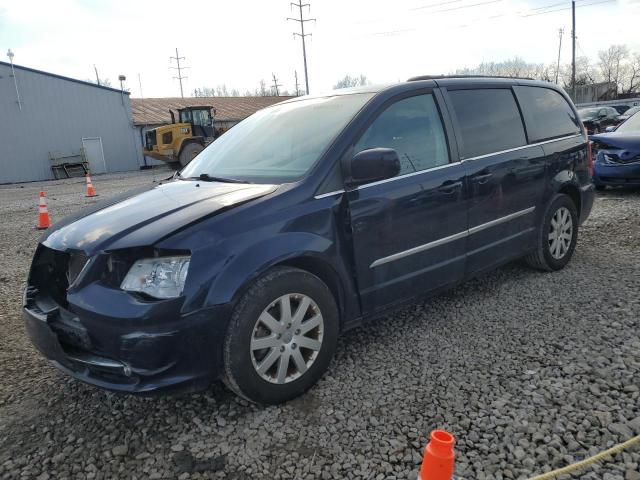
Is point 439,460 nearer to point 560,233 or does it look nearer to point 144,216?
point 144,216

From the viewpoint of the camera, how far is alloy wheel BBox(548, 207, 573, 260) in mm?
4422

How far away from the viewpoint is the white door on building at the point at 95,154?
26.2 m

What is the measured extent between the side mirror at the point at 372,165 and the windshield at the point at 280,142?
25cm

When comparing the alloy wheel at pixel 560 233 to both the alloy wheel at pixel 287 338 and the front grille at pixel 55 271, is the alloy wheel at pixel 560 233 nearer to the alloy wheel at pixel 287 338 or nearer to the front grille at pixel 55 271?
the alloy wheel at pixel 287 338

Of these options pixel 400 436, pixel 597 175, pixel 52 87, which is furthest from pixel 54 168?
pixel 400 436

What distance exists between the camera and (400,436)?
2.32 metres

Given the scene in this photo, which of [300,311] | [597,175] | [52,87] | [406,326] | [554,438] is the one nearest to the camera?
[554,438]

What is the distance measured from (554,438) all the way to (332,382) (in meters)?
1.21

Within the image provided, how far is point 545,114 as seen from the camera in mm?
4406

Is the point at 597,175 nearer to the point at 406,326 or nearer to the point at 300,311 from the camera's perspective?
the point at 406,326

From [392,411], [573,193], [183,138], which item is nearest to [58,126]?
[183,138]

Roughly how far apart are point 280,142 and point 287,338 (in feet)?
4.69

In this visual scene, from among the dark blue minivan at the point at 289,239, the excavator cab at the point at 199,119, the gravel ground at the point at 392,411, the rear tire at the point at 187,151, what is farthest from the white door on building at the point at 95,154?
the dark blue minivan at the point at 289,239

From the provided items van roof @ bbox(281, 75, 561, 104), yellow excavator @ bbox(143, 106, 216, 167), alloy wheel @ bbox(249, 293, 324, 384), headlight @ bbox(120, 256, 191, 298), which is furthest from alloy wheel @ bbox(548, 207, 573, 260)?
yellow excavator @ bbox(143, 106, 216, 167)
